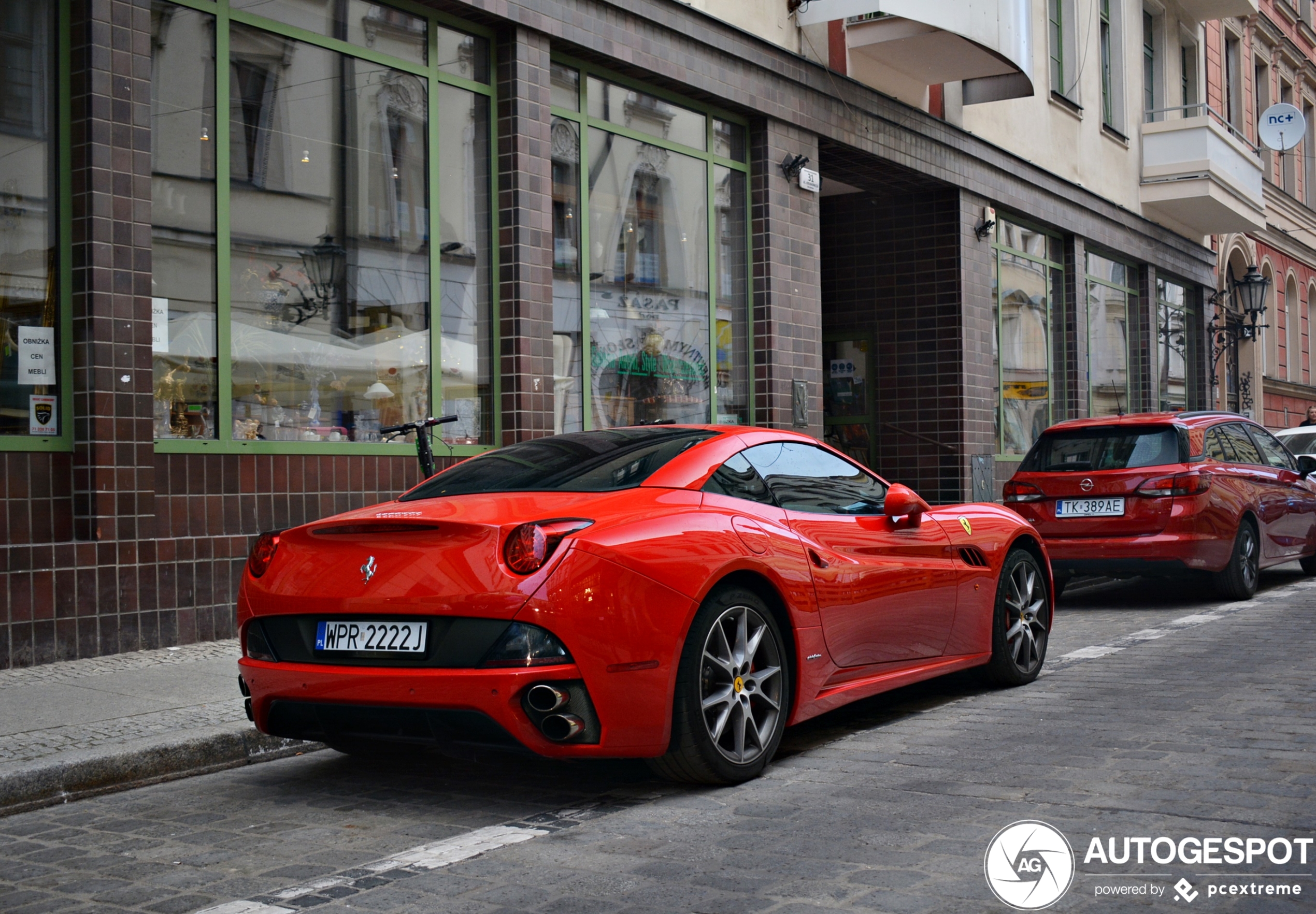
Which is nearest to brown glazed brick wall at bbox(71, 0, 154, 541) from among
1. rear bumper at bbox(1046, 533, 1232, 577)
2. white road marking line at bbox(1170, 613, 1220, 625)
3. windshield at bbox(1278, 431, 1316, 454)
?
rear bumper at bbox(1046, 533, 1232, 577)

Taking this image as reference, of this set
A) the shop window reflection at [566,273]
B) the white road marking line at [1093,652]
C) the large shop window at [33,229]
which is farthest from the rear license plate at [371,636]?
the shop window reflection at [566,273]

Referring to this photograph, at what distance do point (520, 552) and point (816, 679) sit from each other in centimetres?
149

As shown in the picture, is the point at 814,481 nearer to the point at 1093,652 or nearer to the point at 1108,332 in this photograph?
the point at 1093,652

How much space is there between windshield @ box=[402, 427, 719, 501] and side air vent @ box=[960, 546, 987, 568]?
1.60 meters

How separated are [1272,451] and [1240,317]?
17.4 metres

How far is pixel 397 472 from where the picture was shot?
32.2 ft

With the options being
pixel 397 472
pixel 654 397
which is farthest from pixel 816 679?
pixel 654 397

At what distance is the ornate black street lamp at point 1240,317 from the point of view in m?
27.1

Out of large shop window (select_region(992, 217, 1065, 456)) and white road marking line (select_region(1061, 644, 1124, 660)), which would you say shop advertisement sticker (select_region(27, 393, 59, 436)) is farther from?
large shop window (select_region(992, 217, 1065, 456))

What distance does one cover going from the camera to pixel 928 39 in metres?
15.1

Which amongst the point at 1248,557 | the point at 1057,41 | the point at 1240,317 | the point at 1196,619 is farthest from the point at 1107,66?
the point at 1196,619

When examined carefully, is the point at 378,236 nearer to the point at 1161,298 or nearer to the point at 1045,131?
the point at 1045,131

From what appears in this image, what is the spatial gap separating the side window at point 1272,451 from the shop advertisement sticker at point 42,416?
31.9 ft

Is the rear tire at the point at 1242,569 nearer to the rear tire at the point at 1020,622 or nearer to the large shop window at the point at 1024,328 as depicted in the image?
the rear tire at the point at 1020,622
